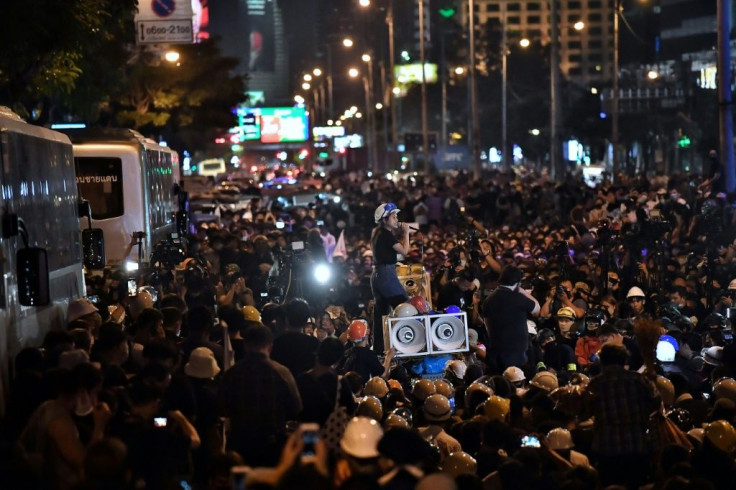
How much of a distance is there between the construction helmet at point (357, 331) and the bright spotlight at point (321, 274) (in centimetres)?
329

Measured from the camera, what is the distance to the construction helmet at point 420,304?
13.8 metres

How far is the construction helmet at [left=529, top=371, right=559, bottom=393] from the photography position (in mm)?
10406

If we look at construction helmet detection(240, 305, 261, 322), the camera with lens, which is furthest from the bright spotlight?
construction helmet detection(240, 305, 261, 322)

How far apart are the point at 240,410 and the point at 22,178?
334 cm

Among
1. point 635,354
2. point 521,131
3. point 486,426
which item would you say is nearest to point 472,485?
point 486,426

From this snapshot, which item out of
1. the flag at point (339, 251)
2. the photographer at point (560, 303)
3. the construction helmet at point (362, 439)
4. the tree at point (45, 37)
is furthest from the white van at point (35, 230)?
the flag at point (339, 251)

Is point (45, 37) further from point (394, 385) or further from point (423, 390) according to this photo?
point (423, 390)

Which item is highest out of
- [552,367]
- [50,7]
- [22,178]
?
[50,7]

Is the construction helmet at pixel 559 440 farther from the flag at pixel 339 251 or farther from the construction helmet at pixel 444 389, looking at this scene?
the flag at pixel 339 251

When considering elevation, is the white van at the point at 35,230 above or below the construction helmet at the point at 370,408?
above

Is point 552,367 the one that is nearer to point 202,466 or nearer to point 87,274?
point 202,466

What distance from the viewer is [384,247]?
14250 mm

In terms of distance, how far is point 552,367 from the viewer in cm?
1246

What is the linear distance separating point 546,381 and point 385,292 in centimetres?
402
